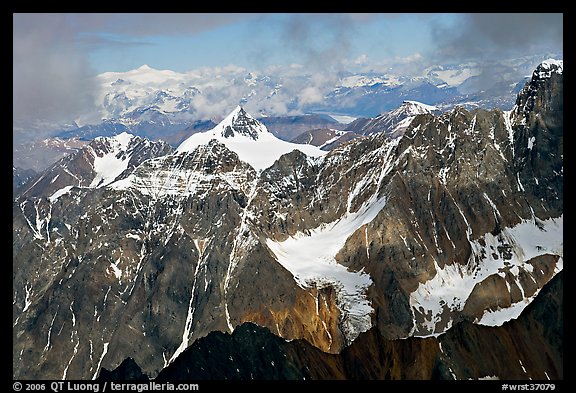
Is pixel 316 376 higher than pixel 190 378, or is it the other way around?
pixel 190 378

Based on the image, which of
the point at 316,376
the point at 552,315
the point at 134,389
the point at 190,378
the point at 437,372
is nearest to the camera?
the point at 134,389

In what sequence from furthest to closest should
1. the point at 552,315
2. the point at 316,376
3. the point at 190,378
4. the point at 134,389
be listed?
the point at 552,315 < the point at 316,376 < the point at 190,378 < the point at 134,389
